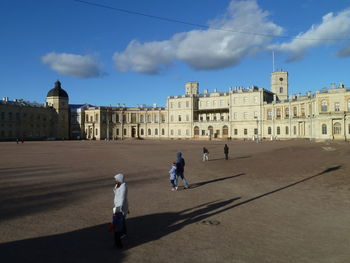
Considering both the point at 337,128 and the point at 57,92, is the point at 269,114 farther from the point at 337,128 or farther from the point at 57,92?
the point at 57,92

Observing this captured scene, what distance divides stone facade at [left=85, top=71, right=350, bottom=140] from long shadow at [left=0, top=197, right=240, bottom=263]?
2050 inches

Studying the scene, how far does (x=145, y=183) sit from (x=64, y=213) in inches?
204

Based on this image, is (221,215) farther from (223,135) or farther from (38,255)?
(223,135)

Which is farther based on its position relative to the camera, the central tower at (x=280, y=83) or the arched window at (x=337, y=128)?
the central tower at (x=280, y=83)

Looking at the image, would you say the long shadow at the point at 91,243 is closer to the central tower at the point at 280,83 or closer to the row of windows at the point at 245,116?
the row of windows at the point at 245,116

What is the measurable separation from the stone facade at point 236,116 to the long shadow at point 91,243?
52.1 metres

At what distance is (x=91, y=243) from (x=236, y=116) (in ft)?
258

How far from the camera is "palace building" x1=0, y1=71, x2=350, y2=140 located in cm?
6058

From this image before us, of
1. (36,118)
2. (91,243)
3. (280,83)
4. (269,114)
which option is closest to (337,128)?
(269,114)

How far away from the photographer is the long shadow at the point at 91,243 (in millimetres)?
5703

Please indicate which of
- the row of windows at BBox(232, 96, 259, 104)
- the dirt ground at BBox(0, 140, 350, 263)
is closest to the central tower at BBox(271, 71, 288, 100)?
the row of windows at BBox(232, 96, 259, 104)

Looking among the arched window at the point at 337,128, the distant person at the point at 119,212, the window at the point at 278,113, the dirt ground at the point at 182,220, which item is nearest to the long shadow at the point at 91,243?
the dirt ground at the point at 182,220

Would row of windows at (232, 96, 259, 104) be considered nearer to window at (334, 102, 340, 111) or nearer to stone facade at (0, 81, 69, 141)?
window at (334, 102, 340, 111)

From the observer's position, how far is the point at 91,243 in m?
6.46
